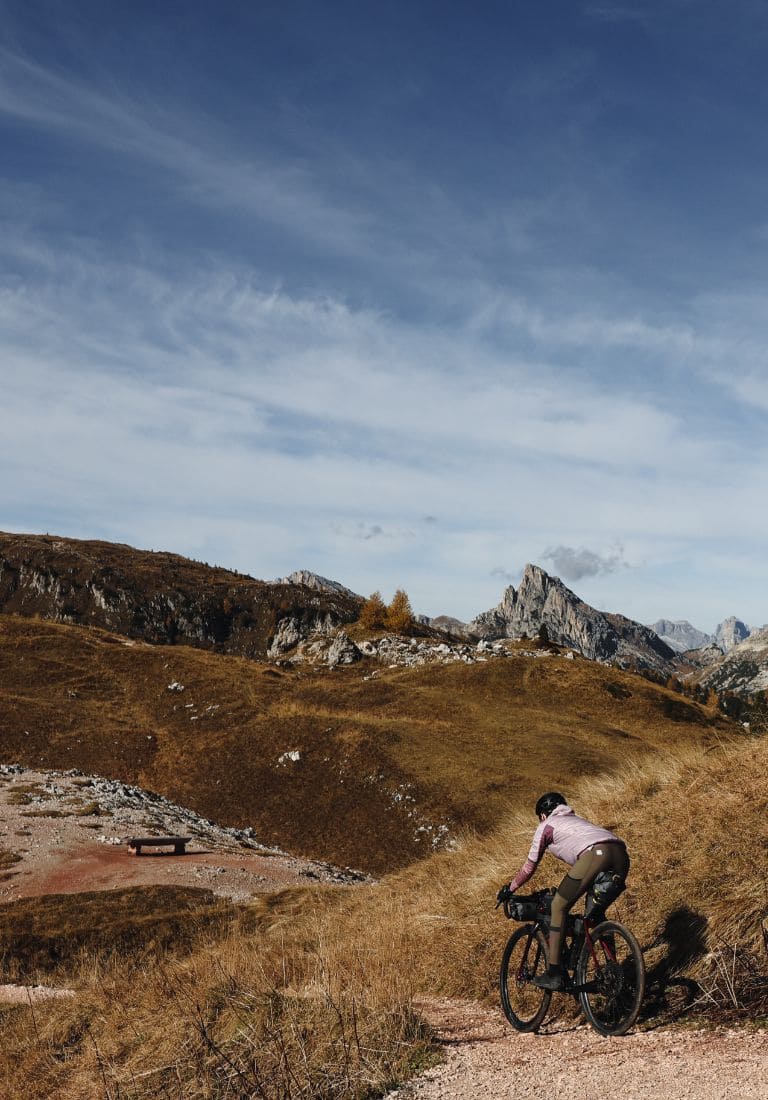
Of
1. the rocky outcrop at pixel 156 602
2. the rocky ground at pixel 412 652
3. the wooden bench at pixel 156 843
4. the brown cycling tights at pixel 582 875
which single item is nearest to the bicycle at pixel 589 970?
the brown cycling tights at pixel 582 875

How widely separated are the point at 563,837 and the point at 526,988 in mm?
3003

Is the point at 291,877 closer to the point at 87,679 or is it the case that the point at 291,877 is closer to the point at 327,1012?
the point at 327,1012

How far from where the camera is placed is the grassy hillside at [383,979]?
738 cm

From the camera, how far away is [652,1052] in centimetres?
724

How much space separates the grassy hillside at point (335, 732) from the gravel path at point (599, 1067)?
2772 cm

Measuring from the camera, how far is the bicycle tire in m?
8.41

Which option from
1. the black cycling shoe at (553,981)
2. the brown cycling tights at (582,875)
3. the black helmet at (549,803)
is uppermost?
the black helmet at (549,803)

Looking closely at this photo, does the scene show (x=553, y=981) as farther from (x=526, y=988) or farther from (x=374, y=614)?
(x=374, y=614)

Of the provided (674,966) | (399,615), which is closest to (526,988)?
(674,966)

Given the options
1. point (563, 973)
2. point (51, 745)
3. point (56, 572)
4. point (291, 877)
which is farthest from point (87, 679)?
point (56, 572)

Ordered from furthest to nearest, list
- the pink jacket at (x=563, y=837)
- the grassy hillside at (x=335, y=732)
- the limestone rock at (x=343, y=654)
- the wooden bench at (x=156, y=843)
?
the limestone rock at (x=343, y=654)
the grassy hillside at (x=335, y=732)
the wooden bench at (x=156, y=843)
the pink jacket at (x=563, y=837)

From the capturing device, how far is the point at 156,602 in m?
168

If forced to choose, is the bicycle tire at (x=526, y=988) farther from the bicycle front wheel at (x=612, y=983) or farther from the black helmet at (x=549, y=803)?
the black helmet at (x=549, y=803)

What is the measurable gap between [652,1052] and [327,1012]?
3504 millimetres
